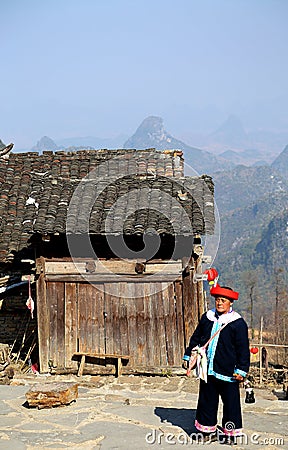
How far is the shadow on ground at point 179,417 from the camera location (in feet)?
23.1

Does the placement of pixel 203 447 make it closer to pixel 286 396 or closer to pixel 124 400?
pixel 124 400

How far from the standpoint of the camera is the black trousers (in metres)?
6.30

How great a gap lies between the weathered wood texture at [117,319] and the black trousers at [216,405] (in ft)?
13.6

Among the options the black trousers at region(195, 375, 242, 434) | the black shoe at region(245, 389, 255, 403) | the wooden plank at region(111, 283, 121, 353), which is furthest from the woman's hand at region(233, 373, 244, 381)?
the wooden plank at region(111, 283, 121, 353)

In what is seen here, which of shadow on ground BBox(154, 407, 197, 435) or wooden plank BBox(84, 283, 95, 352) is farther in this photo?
wooden plank BBox(84, 283, 95, 352)

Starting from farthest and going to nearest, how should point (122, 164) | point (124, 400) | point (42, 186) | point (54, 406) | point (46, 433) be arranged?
point (122, 164), point (42, 186), point (124, 400), point (54, 406), point (46, 433)

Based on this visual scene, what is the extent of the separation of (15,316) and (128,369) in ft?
13.2

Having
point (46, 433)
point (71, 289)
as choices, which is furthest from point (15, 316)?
point (46, 433)

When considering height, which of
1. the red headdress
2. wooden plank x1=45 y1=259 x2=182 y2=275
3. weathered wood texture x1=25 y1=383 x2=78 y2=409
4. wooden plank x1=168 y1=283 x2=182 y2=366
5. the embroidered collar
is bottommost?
weathered wood texture x1=25 y1=383 x2=78 y2=409

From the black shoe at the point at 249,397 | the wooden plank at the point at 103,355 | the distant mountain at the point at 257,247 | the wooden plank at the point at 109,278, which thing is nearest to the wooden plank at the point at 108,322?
the wooden plank at the point at 103,355

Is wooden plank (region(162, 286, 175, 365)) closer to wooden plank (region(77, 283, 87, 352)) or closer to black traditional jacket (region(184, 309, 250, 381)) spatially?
wooden plank (region(77, 283, 87, 352))

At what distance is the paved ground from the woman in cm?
27

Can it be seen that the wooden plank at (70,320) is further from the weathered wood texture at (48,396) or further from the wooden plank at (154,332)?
the weathered wood texture at (48,396)

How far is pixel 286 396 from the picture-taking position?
927cm
